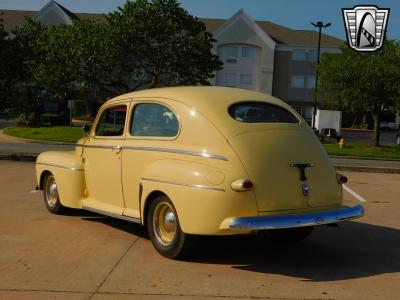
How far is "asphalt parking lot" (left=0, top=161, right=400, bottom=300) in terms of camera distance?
4.79 meters

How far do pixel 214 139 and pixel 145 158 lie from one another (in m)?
0.97

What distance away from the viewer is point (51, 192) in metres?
8.16

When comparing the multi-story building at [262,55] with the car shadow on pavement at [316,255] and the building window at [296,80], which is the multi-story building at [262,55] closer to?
the building window at [296,80]

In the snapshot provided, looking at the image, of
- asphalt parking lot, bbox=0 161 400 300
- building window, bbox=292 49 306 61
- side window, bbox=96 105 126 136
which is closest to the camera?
asphalt parking lot, bbox=0 161 400 300

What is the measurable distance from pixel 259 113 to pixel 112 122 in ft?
6.96

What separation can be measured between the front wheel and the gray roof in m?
61.2

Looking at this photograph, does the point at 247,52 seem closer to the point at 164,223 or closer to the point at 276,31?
the point at 276,31

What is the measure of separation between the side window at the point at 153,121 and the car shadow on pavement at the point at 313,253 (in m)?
1.26

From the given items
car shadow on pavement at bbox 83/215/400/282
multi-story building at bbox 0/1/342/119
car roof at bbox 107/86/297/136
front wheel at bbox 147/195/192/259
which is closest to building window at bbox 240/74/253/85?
multi-story building at bbox 0/1/342/119

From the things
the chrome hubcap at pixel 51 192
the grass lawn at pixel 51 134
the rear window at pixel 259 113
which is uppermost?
the rear window at pixel 259 113

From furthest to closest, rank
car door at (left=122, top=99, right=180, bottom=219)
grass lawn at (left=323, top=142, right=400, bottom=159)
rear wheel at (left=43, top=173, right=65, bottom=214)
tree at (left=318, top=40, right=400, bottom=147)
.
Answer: tree at (left=318, top=40, right=400, bottom=147) < grass lawn at (left=323, top=142, right=400, bottom=159) < rear wheel at (left=43, top=173, right=65, bottom=214) < car door at (left=122, top=99, right=180, bottom=219)

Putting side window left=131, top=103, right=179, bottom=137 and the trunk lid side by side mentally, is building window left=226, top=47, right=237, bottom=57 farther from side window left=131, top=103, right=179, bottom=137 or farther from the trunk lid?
the trunk lid

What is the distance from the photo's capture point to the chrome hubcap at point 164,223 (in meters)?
5.84

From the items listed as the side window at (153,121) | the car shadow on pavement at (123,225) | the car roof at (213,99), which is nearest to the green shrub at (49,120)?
the car shadow on pavement at (123,225)
